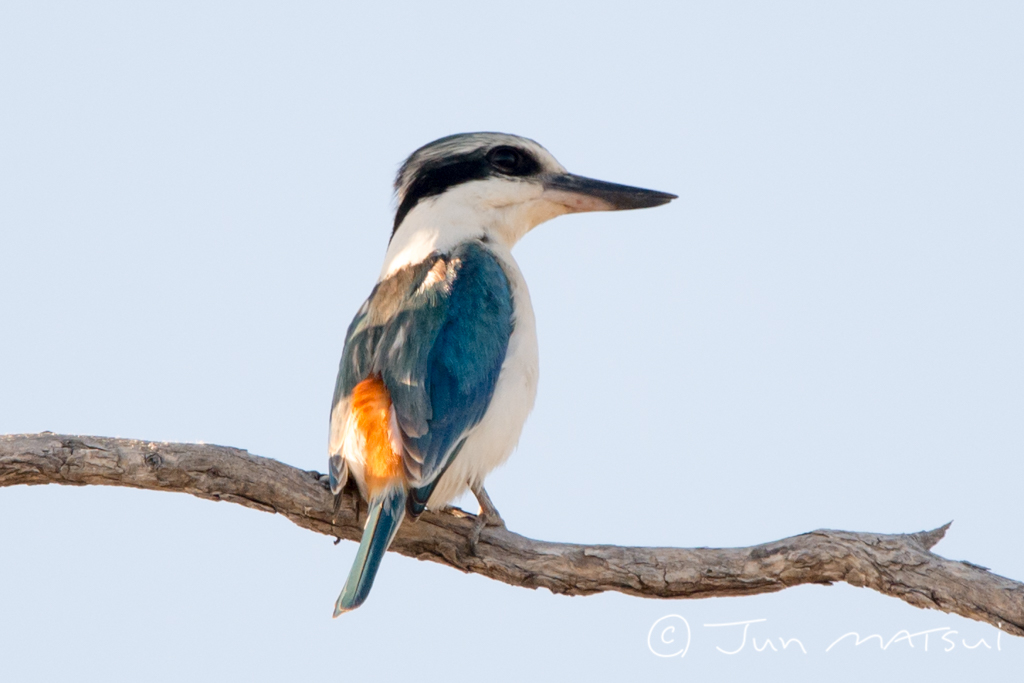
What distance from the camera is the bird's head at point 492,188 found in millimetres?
5910

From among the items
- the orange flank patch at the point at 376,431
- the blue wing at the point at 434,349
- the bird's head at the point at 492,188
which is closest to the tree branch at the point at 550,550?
the orange flank patch at the point at 376,431

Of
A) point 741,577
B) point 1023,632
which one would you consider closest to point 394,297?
point 741,577

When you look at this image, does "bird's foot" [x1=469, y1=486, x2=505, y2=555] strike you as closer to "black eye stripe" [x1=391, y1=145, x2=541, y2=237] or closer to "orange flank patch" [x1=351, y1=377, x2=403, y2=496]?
"orange flank patch" [x1=351, y1=377, x2=403, y2=496]

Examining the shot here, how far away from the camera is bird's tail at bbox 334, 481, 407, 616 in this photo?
4.16 meters

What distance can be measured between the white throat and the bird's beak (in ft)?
0.19

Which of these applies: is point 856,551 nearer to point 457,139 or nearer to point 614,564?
point 614,564

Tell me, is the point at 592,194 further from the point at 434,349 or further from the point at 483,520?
the point at 483,520

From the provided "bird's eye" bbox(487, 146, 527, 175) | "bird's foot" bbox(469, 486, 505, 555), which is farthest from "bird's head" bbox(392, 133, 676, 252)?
"bird's foot" bbox(469, 486, 505, 555)

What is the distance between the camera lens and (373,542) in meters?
4.26

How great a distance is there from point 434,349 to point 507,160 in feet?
5.38

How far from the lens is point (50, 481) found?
4.61 m

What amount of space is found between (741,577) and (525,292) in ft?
5.96

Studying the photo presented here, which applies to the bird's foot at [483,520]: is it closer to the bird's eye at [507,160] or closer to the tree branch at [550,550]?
the tree branch at [550,550]

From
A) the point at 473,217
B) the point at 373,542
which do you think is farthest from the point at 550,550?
the point at 473,217
